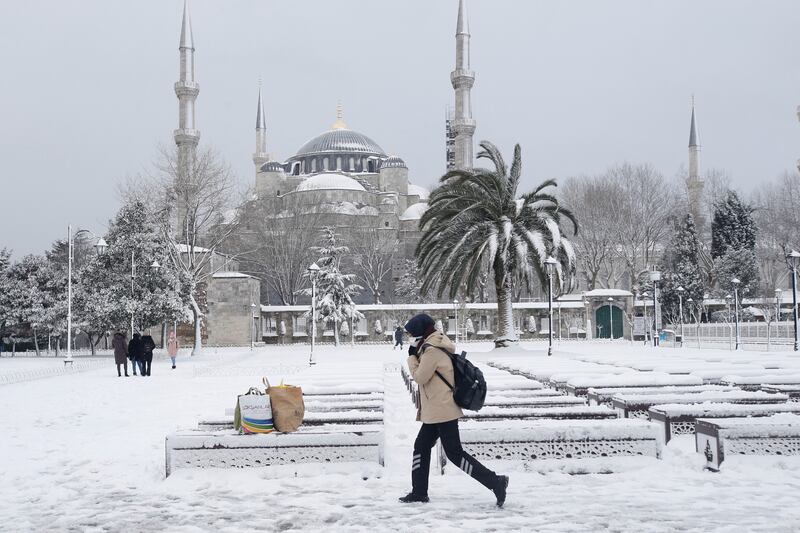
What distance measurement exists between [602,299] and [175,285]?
25.8 meters

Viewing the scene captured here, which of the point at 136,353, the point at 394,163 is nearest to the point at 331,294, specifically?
the point at 136,353

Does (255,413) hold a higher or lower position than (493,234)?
lower

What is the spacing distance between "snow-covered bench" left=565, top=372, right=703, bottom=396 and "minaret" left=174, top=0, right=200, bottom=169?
44529 mm

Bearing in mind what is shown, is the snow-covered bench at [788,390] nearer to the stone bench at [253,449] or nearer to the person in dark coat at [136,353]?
the stone bench at [253,449]

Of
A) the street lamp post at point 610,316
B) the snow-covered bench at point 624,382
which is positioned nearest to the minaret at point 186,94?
the street lamp post at point 610,316

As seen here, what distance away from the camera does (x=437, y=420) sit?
568cm

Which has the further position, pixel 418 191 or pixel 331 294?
pixel 418 191

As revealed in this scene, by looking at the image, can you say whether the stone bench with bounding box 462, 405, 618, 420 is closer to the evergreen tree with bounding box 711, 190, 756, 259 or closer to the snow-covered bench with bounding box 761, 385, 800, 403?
the snow-covered bench with bounding box 761, 385, 800, 403

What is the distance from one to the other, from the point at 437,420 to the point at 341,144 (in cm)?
8720

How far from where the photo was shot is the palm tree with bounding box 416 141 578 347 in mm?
26000

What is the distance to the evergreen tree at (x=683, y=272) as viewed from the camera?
51094 millimetres

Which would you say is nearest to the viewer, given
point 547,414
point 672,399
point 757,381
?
point 547,414

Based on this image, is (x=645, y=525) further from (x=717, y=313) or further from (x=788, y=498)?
(x=717, y=313)

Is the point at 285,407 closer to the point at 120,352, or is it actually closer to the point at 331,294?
the point at 120,352
